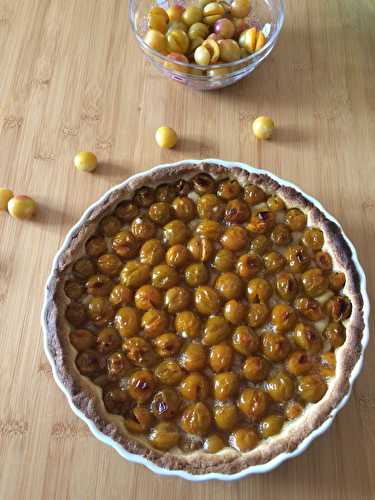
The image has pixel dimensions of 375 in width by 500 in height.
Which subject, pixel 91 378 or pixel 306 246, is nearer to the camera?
pixel 91 378

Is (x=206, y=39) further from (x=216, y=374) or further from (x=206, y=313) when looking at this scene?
(x=216, y=374)

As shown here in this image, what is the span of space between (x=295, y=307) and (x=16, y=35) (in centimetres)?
139

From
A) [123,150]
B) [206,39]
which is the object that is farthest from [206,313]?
[206,39]

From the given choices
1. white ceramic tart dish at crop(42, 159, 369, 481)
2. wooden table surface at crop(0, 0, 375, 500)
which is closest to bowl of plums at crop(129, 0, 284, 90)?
wooden table surface at crop(0, 0, 375, 500)

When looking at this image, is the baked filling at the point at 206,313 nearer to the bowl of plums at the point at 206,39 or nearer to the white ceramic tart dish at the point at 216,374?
the white ceramic tart dish at the point at 216,374

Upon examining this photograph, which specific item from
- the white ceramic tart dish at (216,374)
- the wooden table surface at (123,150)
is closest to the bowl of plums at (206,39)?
the wooden table surface at (123,150)

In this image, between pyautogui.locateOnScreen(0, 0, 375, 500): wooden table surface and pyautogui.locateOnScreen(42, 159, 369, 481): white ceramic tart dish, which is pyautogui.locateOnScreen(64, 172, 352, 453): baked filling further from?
pyautogui.locateOnScreen(0, 0, 375, 500): wooden table surface

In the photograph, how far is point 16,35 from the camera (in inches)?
68.3

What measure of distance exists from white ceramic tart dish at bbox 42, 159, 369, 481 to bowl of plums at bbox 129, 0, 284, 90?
0.35m

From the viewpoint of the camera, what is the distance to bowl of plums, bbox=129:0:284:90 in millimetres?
1475

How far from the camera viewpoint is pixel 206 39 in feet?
5.03

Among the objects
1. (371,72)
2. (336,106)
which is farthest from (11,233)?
(371,72)

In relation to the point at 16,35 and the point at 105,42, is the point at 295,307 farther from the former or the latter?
the point at 16,35

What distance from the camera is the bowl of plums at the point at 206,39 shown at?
1475 millimetres
